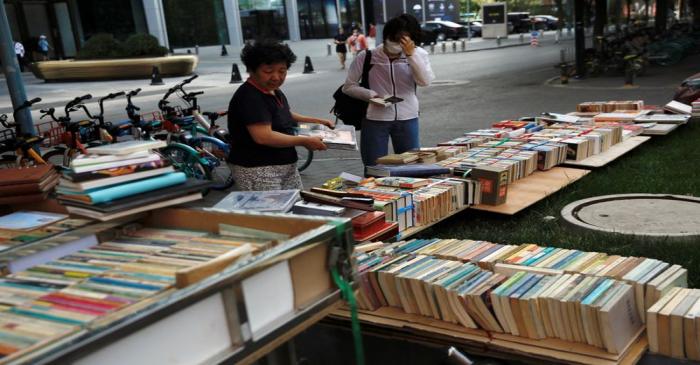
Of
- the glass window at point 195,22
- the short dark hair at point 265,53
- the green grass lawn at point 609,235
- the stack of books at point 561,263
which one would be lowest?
the green grass lawn at point 609,235

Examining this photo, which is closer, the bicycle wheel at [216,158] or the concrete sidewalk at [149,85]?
the bicycle wheel at [216,158]

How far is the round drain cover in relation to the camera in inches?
170

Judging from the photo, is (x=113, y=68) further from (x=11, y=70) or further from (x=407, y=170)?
→ (x=407, y=170)

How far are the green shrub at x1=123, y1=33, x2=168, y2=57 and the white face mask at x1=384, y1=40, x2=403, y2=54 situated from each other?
21945 mm

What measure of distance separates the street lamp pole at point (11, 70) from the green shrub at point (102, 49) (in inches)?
744

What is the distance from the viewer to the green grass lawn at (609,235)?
4.05 metres

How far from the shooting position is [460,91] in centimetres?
1499

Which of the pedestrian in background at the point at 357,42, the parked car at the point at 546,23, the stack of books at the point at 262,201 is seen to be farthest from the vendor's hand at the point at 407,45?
the parked car at the point at 546,23

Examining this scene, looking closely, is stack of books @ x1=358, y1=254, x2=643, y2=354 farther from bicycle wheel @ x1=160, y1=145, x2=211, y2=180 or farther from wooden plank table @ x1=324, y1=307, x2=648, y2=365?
bicycle wheel @ x1=160, y1=145, x2=211, y2=180

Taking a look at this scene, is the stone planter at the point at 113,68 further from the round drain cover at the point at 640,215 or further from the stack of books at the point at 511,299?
the stack of books at the point at 511,299

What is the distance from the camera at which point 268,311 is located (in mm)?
1809

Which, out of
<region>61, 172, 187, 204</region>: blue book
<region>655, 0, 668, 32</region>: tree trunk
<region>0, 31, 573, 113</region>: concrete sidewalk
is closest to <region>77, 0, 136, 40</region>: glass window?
<region>0, 31, 573, 113</region>: concrete sidewalk

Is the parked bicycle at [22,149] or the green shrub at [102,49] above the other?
the green shrub at [102,49]

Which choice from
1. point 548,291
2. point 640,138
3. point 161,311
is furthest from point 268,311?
point 640,138
